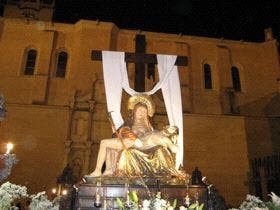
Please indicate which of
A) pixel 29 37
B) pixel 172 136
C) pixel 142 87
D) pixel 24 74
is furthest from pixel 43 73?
pixel 172 136

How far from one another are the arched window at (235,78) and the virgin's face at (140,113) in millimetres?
16700

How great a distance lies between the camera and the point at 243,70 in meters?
23.2

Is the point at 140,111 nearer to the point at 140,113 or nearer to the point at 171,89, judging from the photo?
the point at 140,113

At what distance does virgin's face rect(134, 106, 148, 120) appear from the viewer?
7344mm

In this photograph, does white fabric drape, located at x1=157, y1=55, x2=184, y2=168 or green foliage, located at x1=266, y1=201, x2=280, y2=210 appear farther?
white fabric drape, located at x1=157, y1=55, x2=184, y2=168

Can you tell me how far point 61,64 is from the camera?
21.4m

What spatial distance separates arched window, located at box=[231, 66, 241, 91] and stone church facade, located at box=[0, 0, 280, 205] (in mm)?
70

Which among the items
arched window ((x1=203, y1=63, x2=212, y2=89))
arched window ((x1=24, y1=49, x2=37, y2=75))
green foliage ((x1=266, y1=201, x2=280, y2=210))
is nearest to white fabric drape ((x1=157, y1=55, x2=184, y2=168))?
green foliage ((x1=266, y1=201, x2=280, y2=210))

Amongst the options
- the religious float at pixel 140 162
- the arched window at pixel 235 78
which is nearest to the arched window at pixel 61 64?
the arched window at pixel 235 78

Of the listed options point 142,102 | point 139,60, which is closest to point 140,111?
point 142,102

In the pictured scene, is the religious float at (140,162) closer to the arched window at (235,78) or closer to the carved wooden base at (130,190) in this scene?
the carved wooden base at (130,190)

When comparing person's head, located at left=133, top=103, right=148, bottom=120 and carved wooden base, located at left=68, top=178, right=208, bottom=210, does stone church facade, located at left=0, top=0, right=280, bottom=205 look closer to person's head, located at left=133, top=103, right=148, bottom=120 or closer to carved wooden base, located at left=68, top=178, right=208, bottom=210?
person's head, located at left=133, top=103, right=148, bottom=120

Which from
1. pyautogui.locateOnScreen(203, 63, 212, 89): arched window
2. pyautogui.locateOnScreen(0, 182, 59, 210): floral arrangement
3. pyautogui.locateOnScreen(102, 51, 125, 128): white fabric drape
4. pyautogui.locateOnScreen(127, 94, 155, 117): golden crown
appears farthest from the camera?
pyautogui.locateOnScreen(203, 63, 212, 89): arched window

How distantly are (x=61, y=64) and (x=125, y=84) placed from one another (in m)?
14.3
